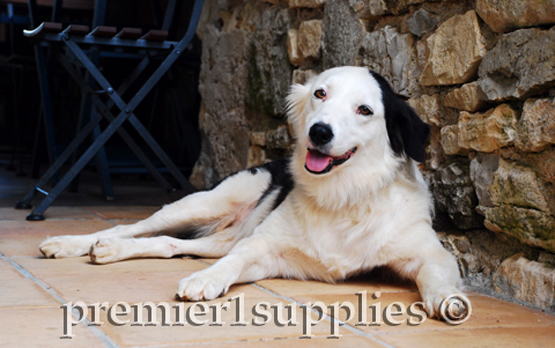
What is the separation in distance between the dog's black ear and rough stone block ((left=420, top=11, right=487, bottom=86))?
0.79 ft

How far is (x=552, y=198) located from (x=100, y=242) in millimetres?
1802

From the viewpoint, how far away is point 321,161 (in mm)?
2355

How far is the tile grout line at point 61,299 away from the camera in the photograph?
1.56m

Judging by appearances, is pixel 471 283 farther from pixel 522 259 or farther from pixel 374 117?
pixel 374 117

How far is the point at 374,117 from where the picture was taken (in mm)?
2387

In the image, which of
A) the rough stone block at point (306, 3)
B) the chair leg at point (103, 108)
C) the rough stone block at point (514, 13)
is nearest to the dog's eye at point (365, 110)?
the rough stone block at point (514, 13)

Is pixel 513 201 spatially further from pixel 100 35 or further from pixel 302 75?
pixel 100 35

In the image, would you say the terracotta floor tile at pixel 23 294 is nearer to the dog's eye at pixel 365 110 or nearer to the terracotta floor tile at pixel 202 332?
the terracotta floor tile at pixel 202 332

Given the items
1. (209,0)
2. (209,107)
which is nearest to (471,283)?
(209,107)

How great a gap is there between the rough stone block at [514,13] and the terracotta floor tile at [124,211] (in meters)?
2.49

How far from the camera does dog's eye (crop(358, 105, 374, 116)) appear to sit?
2.38 m

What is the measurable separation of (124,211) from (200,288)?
2.28 meters

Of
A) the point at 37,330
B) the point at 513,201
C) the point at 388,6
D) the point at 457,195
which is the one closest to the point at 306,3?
the point at 388,6

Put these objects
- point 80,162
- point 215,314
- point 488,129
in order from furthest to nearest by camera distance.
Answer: point 80,162
point 488,129
point 215,314
